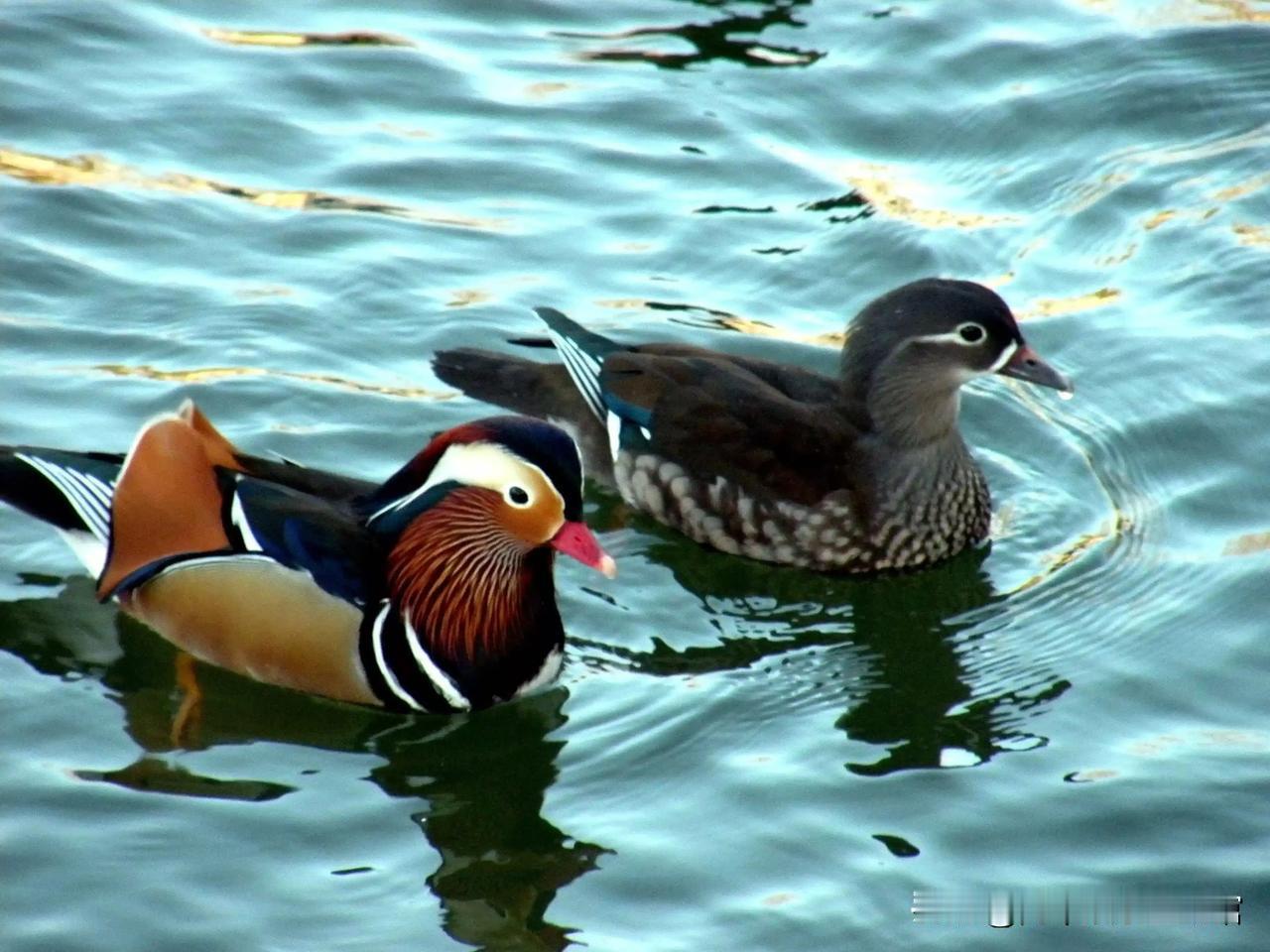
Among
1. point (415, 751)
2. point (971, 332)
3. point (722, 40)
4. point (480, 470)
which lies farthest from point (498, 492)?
point (722, 40)

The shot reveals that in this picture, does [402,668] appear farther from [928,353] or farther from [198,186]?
[198,186]

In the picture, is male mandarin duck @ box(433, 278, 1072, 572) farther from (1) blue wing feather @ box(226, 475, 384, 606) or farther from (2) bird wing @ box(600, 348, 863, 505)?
(1) blue wing feather @ box(226, 475, 384, 606)

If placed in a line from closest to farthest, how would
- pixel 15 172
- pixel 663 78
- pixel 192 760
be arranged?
pixel 192 760, pixel 15 172, pixel 663 78

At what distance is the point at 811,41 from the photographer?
10.9m

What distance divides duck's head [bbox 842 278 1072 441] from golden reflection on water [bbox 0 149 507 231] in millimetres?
2286

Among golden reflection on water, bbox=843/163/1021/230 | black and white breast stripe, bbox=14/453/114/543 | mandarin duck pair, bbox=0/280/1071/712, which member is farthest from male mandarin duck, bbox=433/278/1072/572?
golden reflection on water, bbox=843/163/1021/230

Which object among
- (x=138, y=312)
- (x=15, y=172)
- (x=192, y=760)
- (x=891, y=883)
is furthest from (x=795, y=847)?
(x=15, y=172)

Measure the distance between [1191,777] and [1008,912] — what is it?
86cm

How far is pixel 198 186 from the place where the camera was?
941 centimetres

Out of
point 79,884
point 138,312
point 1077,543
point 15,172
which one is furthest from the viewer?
point 15,172

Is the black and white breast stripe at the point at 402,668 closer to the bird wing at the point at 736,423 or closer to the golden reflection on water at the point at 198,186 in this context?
the bird wing at the point at 736,423

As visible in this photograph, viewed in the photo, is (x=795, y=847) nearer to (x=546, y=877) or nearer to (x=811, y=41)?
(x=546, y=877)

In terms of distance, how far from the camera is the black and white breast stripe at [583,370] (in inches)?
306

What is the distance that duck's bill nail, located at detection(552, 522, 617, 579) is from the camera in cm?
640
